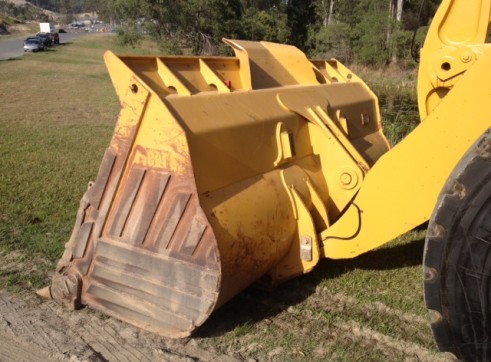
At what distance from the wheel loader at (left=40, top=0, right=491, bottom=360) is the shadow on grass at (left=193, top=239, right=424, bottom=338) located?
162mm

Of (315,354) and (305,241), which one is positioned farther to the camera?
(305,241)

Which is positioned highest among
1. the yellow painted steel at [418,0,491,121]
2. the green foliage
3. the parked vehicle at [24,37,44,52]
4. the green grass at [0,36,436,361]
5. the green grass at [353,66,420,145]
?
the yellow painted steel at [418,0,491,121]

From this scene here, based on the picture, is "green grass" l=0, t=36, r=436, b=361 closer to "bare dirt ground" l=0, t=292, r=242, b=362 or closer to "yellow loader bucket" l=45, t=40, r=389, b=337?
"bare dirt ground" l=0, t=292, r=242, b=362

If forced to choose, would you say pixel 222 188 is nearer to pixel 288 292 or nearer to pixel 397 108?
pixel 288 292

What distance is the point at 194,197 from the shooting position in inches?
114

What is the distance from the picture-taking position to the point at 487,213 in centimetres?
200

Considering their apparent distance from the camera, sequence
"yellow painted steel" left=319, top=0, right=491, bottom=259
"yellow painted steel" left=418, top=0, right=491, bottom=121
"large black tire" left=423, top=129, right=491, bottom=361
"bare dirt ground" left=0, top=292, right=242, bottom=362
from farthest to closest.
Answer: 1. "bare dirt ground" left=0, top=292, right=242, bottom=362
2. "yellow painted steel" left=418, top=0, right=491, bottom=121
3. "yellow painted steel" left=319, top=0, right=491, bottom=259
4. "large black tire" left=423, top=129, right=491, bottom=361

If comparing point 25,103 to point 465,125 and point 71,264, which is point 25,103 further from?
point 465,125

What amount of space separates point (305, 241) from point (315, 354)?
72 centimetres

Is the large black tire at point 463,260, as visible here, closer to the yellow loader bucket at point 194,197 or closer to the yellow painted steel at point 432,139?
the yellow painted steel at point 432,139

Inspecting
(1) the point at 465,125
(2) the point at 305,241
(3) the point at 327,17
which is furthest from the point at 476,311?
(3) the point at 327,17

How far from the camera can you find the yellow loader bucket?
2.95 metres

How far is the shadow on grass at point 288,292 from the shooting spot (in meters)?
3.39

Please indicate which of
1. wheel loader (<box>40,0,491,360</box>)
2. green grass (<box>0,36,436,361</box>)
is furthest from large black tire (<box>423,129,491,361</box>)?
green grass (<box>0,36,436,361</box>)
